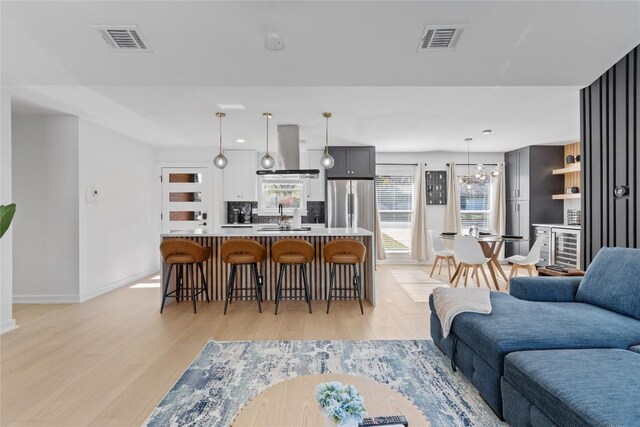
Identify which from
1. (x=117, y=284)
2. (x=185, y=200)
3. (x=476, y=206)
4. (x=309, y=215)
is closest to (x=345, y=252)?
(x=309, y=215)

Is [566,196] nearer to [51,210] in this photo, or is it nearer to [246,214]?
[246,214]

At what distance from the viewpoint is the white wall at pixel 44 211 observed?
4.57 metres

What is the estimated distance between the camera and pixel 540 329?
204cm

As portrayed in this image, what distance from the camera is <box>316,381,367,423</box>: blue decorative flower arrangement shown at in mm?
1098

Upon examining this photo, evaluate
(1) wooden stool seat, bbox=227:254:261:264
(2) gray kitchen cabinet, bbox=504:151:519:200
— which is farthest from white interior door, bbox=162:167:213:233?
(2) gray kitchen cabinet, bbox=504:151:519:200

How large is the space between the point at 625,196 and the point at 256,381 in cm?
357

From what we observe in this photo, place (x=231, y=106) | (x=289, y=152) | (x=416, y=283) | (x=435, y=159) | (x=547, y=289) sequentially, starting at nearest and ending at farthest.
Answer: (x=547, y=289), (x=231, y=106), (x=289, y=152), (x=416, y=283), (x=435, y=159)

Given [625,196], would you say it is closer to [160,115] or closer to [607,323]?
[607,323]

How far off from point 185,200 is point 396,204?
4.63 metres

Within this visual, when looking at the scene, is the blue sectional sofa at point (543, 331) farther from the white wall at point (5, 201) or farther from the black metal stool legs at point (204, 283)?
the white wall at point (5, 201)

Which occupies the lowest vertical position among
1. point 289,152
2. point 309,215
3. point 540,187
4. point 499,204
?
Result: point 309,215

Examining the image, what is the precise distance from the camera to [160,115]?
4660 mm

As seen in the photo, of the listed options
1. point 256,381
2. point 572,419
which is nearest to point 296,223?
point 256,381

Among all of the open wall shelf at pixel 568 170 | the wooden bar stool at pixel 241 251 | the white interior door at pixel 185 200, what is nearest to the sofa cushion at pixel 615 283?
the wooden bar stool at pixel 241 251
